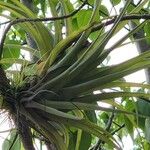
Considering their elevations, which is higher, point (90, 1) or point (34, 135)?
point (90, 1)

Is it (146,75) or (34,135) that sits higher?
(146,75)

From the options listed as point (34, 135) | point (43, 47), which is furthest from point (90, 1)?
point (34, 135)

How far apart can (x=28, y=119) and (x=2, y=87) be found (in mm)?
87

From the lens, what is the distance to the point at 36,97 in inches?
31.8

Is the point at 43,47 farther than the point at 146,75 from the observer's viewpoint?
No

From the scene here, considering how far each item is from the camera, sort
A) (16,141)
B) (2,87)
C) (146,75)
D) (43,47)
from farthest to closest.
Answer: (146,75) → (16,141) → (43,47) → (2,87)

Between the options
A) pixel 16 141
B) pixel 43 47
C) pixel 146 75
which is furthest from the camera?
pixel 146 75

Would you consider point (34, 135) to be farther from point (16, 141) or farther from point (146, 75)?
point (146, 75)

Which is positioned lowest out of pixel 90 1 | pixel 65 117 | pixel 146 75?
pixel 65 117

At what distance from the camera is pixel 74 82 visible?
83cm

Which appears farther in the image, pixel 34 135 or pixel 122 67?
pixel 34 135

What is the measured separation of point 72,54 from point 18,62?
0.52ft

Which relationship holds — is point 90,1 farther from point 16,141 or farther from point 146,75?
point 16,141

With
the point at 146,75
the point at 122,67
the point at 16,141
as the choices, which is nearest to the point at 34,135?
the point at 16,141
